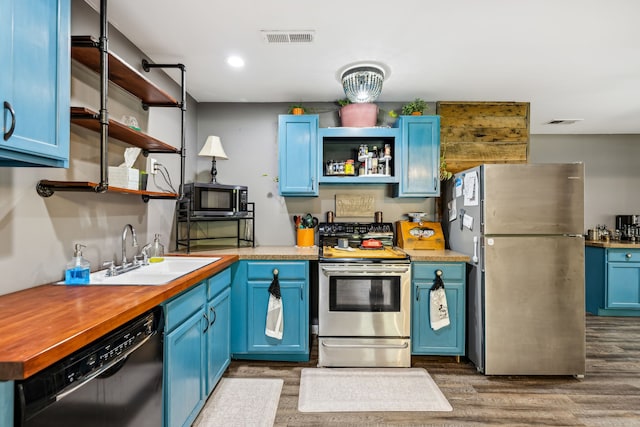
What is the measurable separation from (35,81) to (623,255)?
5.54 metres

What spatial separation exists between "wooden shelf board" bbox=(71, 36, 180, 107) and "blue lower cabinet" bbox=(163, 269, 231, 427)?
1296 millimetres

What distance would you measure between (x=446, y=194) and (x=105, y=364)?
2989 mm

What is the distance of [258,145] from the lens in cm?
329

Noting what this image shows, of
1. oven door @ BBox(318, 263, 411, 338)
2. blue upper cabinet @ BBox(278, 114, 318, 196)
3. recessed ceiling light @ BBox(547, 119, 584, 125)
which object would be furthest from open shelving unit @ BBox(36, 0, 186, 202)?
recessed ceiling light @ BBox(547, 119, 584, 125)

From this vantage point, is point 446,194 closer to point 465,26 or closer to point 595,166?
point 465,26

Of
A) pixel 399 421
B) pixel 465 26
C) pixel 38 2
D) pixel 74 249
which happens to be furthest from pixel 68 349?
pixel 465 26

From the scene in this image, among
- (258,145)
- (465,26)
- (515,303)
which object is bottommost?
(515,303)

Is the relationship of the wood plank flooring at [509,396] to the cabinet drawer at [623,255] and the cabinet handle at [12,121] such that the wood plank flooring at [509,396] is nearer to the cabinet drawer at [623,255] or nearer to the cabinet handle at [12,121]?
the cabinet drawer at [623,255]

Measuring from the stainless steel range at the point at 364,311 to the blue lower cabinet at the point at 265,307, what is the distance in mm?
170

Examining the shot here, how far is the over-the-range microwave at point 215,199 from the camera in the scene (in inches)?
101

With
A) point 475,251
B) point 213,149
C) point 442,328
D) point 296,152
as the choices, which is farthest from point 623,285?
point 213,149

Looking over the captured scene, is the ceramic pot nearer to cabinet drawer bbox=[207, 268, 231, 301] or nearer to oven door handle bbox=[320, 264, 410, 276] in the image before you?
oven door handle bbox=[320, 264, 410, 276]

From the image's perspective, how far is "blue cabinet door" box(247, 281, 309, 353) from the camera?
2.56 m

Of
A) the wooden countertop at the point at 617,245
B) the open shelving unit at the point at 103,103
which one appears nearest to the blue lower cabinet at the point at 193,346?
the open shelving unit at the point at 103,103
